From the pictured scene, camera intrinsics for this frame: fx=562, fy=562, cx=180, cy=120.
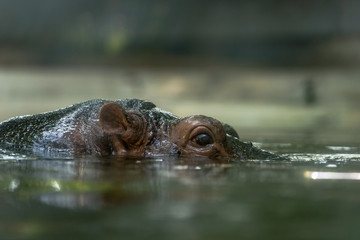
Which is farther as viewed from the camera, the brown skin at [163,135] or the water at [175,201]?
the brown skin at [163,135]

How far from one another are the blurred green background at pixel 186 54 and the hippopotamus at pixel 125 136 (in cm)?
802

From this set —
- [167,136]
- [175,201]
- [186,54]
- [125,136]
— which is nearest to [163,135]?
[167,136]

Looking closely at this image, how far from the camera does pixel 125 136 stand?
4105mm

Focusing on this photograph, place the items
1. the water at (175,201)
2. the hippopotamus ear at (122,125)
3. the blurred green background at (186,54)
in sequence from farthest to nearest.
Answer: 1. the blurred green background at (186,54)
2. the hippopotamus ear at (122,125)
3. the water at (175,201)

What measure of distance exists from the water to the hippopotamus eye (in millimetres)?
575

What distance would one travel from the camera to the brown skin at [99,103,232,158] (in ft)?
13.2

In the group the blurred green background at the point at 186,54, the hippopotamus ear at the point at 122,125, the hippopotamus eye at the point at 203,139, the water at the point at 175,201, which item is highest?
the blurred green background at the point at 186,54

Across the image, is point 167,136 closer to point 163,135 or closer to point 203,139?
point 163,135

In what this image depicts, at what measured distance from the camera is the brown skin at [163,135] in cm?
404

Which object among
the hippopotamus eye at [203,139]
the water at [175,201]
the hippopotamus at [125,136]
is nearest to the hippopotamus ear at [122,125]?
the hippopotamus at [125,136]

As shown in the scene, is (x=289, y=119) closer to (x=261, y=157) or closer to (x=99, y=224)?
(x=261, y=157)

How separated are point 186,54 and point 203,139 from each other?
1061 centimetres

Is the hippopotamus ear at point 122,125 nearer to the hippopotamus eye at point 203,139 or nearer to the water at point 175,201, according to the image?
the hippopotamus eye at point 203,139

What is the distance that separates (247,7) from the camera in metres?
14.3
